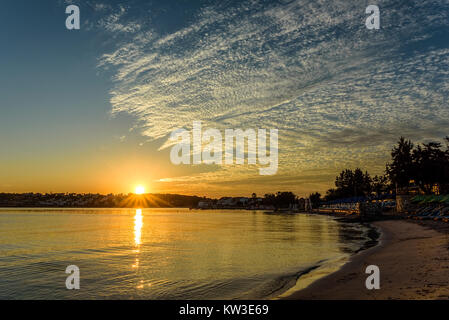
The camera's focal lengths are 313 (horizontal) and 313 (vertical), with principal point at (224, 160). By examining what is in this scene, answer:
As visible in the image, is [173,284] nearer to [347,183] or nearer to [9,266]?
[9,266]

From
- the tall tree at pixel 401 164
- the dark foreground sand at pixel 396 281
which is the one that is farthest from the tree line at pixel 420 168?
the dark foreground sand at pixel 396 281

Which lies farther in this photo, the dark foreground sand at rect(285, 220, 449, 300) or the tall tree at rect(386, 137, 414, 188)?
the tall tree at rect(386, 137, 414, 188)

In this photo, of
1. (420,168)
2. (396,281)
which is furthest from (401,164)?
(396,281)

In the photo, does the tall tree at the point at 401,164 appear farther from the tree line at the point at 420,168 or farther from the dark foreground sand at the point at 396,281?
the dark foreground sand at the point at 396,281

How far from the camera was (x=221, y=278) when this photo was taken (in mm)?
19688

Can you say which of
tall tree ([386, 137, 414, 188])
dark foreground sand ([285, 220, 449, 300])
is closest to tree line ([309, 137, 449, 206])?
tall tree ([386, 137, 414, 188])

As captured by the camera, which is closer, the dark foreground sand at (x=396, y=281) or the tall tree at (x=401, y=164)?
the dark foreground sand at (x=396, y=281)

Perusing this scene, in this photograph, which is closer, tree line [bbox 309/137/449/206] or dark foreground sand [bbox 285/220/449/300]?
dark foreground sand [bbox 285/220/449/300]

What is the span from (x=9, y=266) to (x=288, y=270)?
860 inches

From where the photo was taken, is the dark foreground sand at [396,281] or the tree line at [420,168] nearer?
the dark foreground sand at [396,281]

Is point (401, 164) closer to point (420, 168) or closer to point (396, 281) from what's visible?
point (420, 168)

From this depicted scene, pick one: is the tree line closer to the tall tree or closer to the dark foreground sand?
the tall tree
